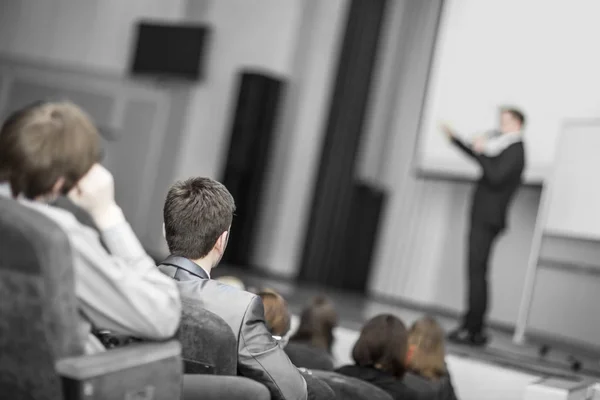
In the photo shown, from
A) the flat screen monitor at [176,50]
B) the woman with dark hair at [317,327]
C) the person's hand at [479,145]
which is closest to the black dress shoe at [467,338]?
the person's hand at [479,145]

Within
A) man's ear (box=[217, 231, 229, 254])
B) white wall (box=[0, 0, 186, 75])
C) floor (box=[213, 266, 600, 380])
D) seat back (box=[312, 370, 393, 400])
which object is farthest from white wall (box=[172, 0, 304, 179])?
man's ear (box=[217, 231, 229, 254])

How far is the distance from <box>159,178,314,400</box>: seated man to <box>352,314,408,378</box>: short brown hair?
0.67 m

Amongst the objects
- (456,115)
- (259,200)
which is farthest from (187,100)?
(456,115)

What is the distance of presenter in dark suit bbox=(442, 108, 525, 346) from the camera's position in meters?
4.63

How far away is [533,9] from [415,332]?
429cm

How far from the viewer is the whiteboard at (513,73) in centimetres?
630

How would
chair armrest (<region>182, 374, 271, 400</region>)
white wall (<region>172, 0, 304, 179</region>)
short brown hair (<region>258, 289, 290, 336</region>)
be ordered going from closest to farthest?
chair armrest (<region>182, 374, 271, 400</region>) → short brown hair (<region>258, 289, 290, 336</region>) → white wall (<region>172, 0, 304, 179</region>)

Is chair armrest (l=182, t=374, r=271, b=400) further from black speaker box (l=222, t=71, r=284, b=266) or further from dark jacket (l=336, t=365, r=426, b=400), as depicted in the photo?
black speaker box (l=222, t=71, r=284, b=266)

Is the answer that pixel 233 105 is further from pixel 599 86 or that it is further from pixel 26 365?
pixel 26 365

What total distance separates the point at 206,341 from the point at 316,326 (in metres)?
1.48

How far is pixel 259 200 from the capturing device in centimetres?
→ 743

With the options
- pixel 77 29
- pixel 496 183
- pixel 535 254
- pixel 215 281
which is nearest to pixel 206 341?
pixel 215 281

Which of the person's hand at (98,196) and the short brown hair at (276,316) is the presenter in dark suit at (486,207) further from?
the person's hand at (98,196)

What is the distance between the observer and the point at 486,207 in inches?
186
